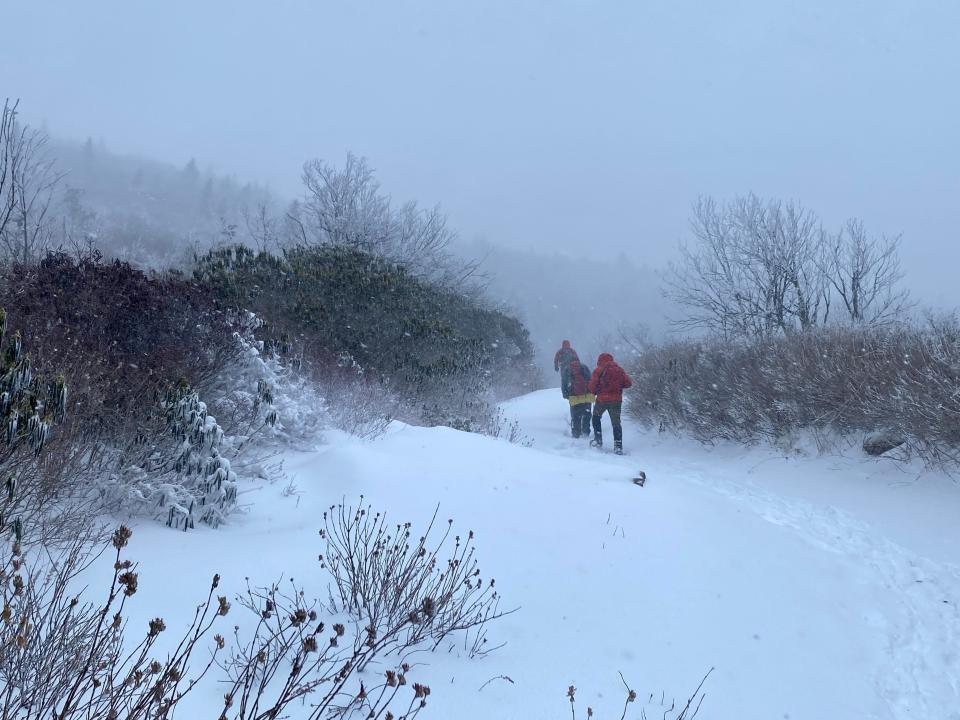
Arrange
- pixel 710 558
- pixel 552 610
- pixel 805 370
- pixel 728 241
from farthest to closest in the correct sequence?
1. pixel 728 241
2. pixel 805 370
3. pixel 710 558
4. pixel 552 610

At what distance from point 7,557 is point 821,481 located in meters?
7.17

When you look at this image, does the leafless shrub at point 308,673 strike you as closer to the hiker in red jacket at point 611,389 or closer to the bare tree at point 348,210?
the hiker in red jacket at point 611,389

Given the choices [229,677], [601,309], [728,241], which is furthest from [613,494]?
[601,309]

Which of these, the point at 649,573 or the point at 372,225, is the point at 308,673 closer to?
the point at 649,573

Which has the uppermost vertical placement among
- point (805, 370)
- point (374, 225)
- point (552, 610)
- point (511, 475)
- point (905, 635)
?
point (374, 225)

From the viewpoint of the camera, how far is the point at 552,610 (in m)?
3.36

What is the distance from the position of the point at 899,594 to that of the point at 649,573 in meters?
1.70

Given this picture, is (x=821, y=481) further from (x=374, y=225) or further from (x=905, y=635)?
(x=374, y=225)

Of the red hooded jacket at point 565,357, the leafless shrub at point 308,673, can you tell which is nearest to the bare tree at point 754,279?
the red hooded jacket at point 565,357

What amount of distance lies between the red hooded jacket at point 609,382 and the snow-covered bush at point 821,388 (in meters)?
1.04

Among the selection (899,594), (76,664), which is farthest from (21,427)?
(899,594)

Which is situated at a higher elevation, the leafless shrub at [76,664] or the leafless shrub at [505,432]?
the leafless shrub at [76,664]

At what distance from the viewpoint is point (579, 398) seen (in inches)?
406

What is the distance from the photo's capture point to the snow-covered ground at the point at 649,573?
2807 mm
